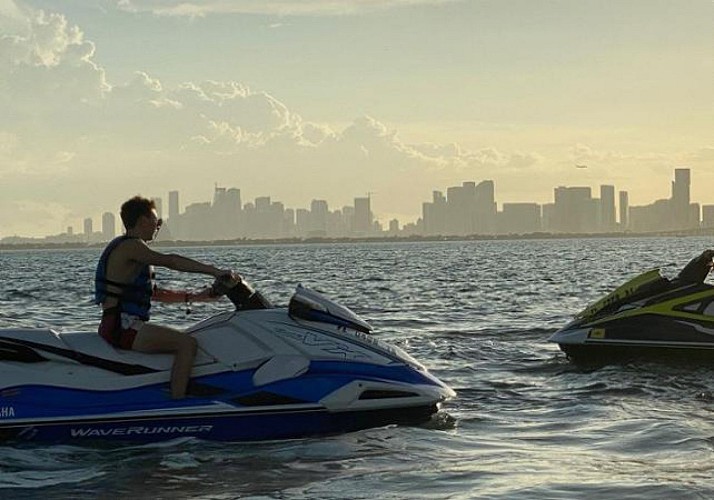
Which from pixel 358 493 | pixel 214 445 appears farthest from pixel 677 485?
pixel 214 445

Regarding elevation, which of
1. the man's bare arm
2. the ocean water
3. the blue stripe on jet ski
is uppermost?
the man's bare arm

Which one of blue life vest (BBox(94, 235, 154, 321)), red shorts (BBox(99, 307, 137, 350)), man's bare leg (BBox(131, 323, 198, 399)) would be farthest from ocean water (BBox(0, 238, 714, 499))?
blue life vest (BBox(94, 235, 154, 321))

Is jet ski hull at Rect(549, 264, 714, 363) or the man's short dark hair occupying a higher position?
the man's short dark hair

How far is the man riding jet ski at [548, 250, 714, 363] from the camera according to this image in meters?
12.0

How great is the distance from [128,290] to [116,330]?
0.30 meters

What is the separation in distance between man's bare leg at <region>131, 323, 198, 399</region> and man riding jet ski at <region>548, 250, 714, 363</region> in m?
5.88

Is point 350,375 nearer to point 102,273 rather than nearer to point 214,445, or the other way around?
point 214,445

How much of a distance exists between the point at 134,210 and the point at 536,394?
4.66 meters

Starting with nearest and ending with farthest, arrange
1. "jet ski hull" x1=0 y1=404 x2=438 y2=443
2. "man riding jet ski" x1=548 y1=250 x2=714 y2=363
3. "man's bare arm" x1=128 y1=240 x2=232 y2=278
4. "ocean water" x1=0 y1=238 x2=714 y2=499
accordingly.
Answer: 1. "ocean water" x1=0 y1=238 x2=714 y2=499
2. "man's bare arm" x1=128 y1=240 x2=232 y2=278
3. "jet ski hull" x1=0 y1=404 x2=438 y2=443
4. "man riding jet ski" x1=548 y1=250 x2=714 y2=363

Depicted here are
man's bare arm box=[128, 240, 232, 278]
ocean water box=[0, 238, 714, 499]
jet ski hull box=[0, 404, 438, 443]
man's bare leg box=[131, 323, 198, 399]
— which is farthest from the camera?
man's bare leg box=[131, 323, 198, 399]

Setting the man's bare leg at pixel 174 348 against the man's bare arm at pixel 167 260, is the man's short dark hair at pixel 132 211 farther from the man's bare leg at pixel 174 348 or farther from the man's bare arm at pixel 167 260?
the man's bare leg at pixel 174 348

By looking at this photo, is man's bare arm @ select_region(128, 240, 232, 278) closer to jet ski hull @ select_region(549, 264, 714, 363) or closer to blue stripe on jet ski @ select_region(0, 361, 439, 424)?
blue stripe on jet ski @ select_region(0, 361, 439, 424)

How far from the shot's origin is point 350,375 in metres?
8.11

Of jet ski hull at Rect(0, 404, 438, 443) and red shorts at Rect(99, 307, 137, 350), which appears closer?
jet ski hull at Rect(0, 404, 438, 443)
